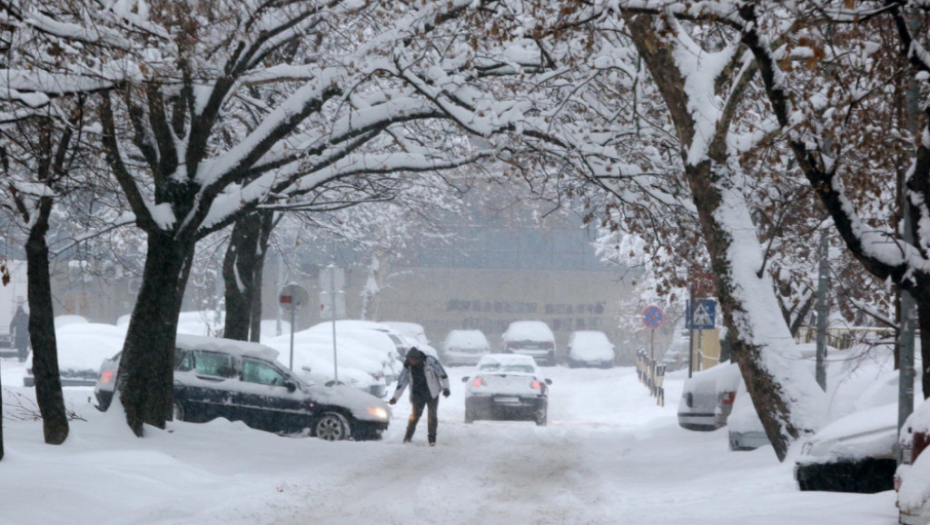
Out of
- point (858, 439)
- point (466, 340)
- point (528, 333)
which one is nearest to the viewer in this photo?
point (858, 439)

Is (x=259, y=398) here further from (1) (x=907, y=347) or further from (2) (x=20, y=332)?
(2) (x=20, y=332)

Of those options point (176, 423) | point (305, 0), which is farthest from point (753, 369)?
point (176, 423)

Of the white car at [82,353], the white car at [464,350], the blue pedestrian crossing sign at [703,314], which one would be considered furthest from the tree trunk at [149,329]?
the white car at [464,350]

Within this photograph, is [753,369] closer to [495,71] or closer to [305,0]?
[495,71]

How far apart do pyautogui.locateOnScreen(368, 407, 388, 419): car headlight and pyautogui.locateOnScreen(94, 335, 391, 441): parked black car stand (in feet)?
0.05

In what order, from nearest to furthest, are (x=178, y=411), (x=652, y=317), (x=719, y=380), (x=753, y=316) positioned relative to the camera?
(x=753, y=316) < (x=719, y=380) < (x=178, y=411) < (x=652, y=317)

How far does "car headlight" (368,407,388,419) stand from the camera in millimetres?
17797

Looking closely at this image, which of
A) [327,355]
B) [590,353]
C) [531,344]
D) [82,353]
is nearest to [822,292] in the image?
[327,355]

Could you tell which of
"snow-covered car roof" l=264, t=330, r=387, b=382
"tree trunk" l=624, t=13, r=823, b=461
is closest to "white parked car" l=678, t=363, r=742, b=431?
"tree trunk" l=624, t=13, r=823, b=461

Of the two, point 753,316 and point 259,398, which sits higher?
point 753,316

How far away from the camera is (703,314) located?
23.2 m

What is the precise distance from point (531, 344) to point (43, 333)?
3401 cm

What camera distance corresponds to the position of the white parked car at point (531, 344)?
1766 inches

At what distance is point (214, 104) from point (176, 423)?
4536 mm
